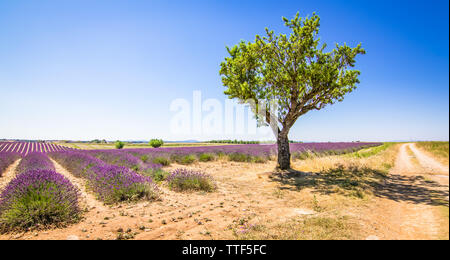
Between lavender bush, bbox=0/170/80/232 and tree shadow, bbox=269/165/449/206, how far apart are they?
5.43 metres

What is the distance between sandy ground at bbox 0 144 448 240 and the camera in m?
2.22

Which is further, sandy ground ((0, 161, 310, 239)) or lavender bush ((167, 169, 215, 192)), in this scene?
lavender bush ((167, 169, 215, 192))

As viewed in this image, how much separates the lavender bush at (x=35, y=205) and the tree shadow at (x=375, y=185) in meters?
5.43

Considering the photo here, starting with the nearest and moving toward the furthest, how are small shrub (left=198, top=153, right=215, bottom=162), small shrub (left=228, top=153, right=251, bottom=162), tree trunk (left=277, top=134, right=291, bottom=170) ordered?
1. tree trunk (left=277, top=134, right=291, bottom=170)
2. small shrub (left=228, top=153, right=251, bottom=162)
3. small shrub (left=198, top=153, right=215, bottom=162)

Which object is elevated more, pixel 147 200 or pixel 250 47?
pixel 250 47

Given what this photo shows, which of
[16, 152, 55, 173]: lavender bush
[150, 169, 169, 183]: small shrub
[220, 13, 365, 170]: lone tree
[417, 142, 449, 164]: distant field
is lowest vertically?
[150, 169, 169, 183]: small shrub

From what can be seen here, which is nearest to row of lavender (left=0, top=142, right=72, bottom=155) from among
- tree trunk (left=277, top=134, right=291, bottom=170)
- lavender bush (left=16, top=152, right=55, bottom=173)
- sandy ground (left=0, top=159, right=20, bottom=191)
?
lavender bush (left=16, top=152, right=55, bottom=173)

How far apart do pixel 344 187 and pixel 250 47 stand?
706 centimetres

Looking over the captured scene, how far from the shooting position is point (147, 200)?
5254 mm

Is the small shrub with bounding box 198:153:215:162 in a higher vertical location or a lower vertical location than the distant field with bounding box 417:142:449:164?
lower

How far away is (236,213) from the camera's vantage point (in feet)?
14.2

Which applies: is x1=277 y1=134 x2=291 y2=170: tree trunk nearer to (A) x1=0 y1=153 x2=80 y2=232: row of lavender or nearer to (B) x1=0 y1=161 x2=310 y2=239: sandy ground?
(B) x1=0 y1=161 x2=310 y2=239: sandy ground
